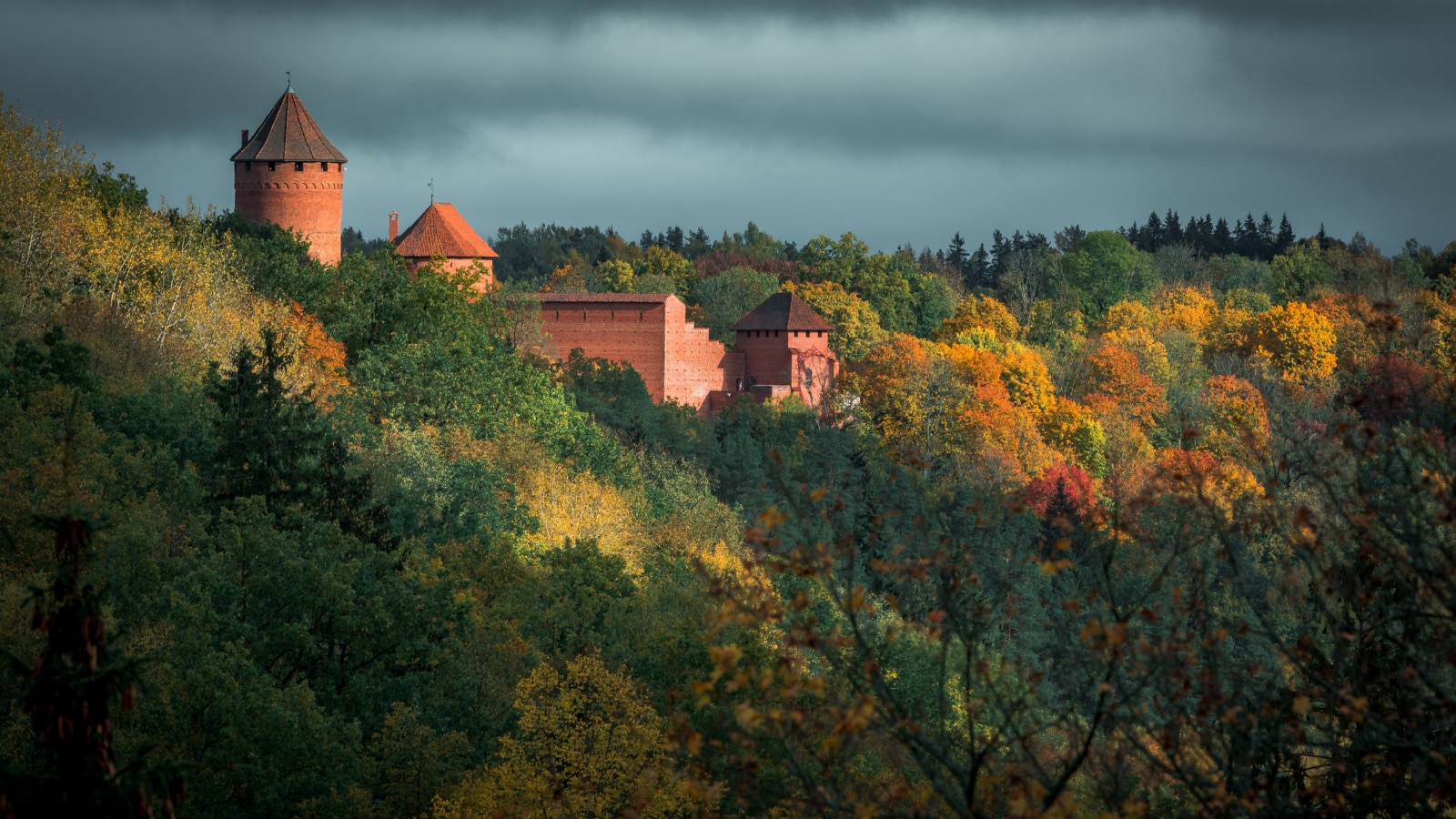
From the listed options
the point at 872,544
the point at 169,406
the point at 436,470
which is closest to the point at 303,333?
the point at 436,470

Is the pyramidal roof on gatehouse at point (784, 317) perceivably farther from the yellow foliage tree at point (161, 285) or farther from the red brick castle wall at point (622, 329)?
the yellow foliage tree at point (161, 285)

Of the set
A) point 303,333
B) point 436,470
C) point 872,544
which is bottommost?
point 872,544

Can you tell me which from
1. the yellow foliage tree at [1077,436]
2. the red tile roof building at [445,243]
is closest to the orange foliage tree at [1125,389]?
the yellow foliage tree at [1077,436]

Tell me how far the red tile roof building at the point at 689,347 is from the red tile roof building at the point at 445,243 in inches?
109

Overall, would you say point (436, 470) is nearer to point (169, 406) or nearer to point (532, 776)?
point (169, 406)

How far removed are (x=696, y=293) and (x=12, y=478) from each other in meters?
69.7

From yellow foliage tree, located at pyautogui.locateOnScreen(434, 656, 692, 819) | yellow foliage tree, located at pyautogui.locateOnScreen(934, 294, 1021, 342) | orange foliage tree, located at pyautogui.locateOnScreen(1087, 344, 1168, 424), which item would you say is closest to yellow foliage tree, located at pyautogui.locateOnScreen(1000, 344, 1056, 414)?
orange foliage tree, located at pyautogui.locateOnScreen(1087, 344, 1168, 424)

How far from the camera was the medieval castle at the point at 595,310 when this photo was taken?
159 feet

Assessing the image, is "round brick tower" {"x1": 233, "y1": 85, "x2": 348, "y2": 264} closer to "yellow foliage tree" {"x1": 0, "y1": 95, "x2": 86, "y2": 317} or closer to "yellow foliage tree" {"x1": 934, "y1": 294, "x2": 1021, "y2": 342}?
"yellow foliage tree" {"x1": 0, "y1": 95, "x2": 86, "y2": 317}

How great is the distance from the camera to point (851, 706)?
22.0 ft

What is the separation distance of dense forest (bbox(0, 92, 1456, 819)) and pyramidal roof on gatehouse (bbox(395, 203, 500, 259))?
2.96m

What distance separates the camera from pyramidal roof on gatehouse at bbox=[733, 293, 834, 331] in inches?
2539

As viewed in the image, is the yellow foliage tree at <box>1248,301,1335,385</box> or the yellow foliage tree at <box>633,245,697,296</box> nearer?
the yellow foliage tree at <box>1248,301,1335,385</box>

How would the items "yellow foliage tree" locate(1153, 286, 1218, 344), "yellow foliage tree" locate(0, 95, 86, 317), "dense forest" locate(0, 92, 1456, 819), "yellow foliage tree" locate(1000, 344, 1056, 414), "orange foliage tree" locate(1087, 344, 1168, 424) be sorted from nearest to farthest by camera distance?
"dense forest" locate(0, 92, 1456, 819) → "yellow foliage tree" locate(0, 95, 86, 317) → "yellow foliage tree" locate(1000, 344, 1056, 414) → "orange foliage tree" locate(1087, 344, 1168, 424) → "yellow foliage tree" locate(1153, 286, 1218, 344)
